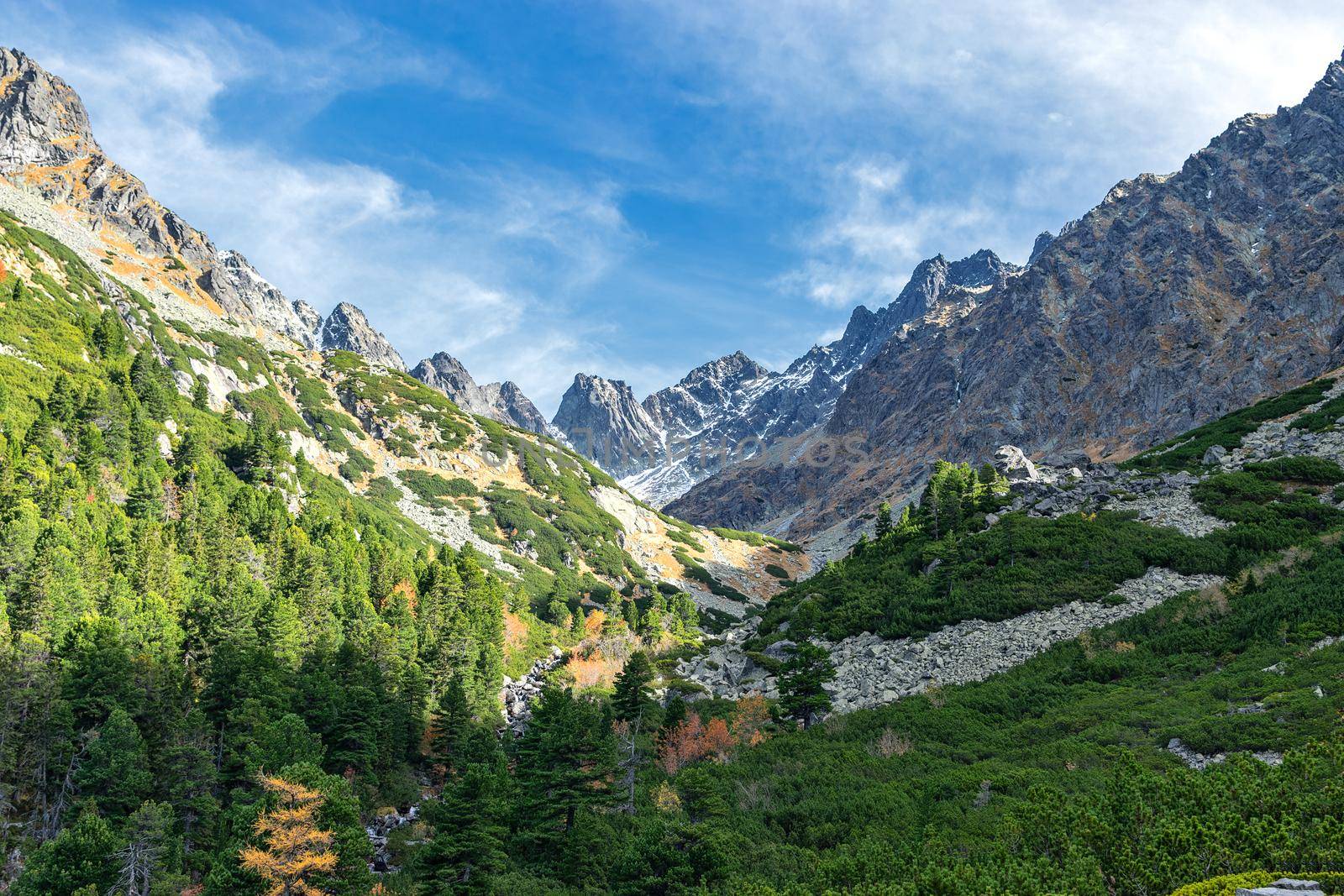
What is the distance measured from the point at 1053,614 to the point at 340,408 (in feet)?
455

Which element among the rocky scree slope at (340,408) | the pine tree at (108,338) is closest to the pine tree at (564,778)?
the rocky scree slope at (340,408)

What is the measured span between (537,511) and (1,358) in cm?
8054

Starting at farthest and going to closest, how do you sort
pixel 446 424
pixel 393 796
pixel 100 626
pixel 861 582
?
pixel 446 424 < pixel 861 582 < pixel 393 796 < pixel 100 626

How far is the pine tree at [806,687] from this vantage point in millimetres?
40500

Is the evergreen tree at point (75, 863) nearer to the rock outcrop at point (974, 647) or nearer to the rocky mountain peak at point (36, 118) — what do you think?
the rock outcrop at point (974, 647)

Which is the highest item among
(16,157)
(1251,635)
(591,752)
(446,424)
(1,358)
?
(16,157)

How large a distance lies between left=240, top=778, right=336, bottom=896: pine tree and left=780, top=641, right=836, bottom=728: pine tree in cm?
2517

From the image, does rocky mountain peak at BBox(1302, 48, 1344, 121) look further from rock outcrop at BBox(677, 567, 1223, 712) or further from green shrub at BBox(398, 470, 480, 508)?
green shrub at BBox(398, 470, 480, 508)

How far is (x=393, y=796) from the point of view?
47.1 meters

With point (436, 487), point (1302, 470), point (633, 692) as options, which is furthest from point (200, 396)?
point (1302, 470)

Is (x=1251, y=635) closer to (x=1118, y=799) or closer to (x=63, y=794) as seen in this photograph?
(x=1118, y=799)

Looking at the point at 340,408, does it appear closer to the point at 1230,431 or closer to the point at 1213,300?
the point at 1230,431

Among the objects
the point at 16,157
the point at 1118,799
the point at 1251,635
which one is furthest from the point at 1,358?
the point at 16,157

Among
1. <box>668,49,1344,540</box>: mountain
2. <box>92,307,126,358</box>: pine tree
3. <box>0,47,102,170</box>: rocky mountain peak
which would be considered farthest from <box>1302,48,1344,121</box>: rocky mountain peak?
<box>0,47,102,170</box>: rocky mountain peak
